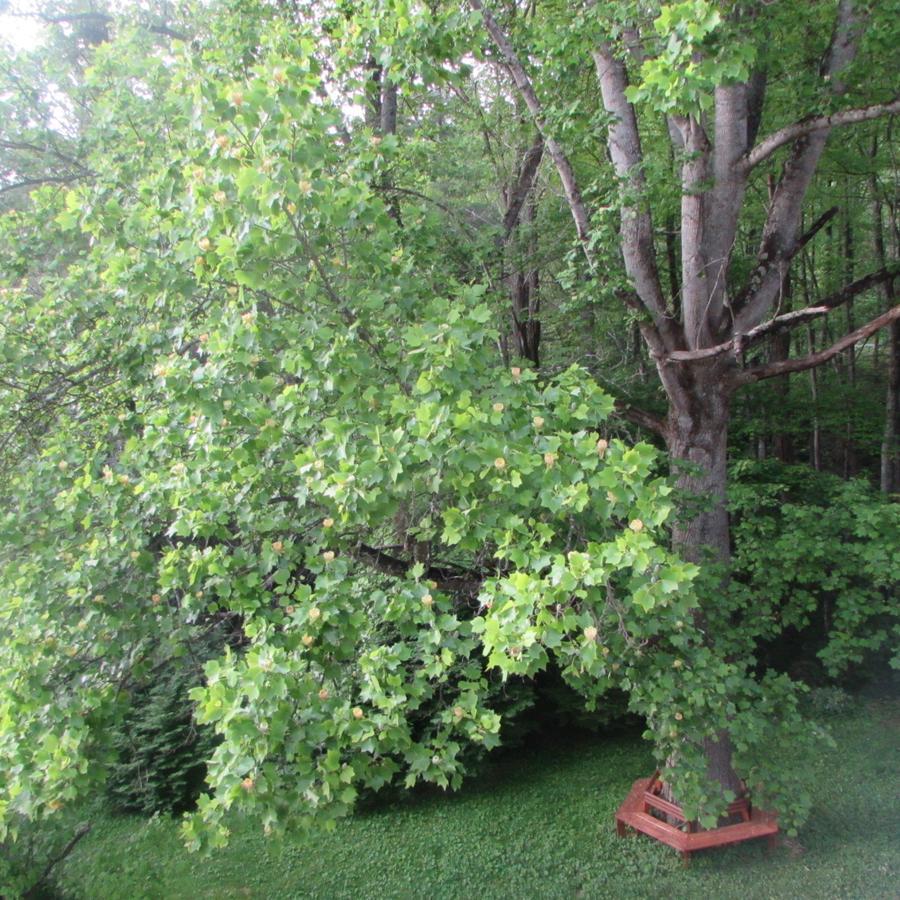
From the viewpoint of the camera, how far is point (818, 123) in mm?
5055

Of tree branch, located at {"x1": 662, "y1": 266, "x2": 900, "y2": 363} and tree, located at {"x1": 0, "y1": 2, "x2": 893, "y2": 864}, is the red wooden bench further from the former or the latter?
tree branch, located at {"x1": 662, "y1": 266, "x2": 900, "y2": 363}

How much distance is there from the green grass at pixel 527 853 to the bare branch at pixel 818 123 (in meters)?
5.27

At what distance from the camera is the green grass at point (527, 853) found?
583 centimetres

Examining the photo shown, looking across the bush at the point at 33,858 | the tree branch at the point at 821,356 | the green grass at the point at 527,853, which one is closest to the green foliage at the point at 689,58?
the tree branch at the point at 821,356

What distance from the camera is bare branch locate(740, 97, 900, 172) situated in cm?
471

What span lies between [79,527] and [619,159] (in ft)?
14.4

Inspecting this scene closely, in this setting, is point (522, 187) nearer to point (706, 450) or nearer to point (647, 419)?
point (647, 419)

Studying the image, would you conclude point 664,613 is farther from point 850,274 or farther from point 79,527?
point 850,274

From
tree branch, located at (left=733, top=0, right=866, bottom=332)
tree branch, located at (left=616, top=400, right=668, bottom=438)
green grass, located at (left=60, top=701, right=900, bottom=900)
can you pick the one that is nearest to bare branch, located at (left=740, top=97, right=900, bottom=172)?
tree branch, located at (left=733, top=0, right=866, bottom=332)

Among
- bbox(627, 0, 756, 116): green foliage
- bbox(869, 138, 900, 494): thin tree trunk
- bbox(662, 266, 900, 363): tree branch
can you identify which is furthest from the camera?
bbox(869, 138, 900, 494): thin tree trunk

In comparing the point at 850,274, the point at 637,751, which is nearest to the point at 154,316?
the point at 637,751

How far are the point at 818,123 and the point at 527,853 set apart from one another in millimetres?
6036

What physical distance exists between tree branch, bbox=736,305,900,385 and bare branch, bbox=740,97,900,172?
122 centimetres

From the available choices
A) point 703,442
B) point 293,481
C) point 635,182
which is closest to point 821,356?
point 703,442
